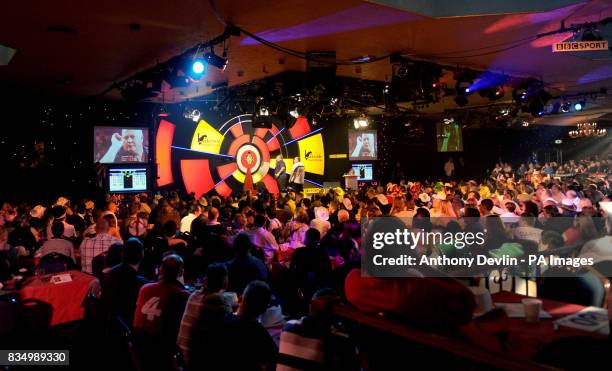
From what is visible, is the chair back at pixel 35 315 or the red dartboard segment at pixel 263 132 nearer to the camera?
the chair back at pixel 35 315

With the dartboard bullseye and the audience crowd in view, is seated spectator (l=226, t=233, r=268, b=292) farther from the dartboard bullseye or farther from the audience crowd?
the dartboard bullseye

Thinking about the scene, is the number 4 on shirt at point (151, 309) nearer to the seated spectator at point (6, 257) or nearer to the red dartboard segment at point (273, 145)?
the seated spectator at point (6, 257)

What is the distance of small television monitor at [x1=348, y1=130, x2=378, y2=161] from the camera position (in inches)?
715

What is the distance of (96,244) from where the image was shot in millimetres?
5422

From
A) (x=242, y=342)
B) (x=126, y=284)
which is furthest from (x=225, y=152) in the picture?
(x=242, y=342)

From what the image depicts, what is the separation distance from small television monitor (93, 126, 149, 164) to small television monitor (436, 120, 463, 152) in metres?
13.0

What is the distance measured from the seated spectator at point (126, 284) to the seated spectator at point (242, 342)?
50.5 inches

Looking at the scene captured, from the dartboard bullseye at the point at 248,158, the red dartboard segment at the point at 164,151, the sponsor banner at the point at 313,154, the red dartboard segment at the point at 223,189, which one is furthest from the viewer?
the sponsor banner at the point at 313,154

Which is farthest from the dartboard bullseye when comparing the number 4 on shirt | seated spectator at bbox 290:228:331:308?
the number 4 on shirt

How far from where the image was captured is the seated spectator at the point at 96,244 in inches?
213

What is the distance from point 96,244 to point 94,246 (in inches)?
1.4

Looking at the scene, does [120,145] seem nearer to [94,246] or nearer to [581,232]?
[94,246]

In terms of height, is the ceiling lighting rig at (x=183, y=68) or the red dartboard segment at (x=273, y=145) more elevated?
the ceiling lighting rig at (x=183, y=68)

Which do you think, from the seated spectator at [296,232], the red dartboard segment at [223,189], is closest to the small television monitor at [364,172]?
the red dartboard segment at [223,189]
